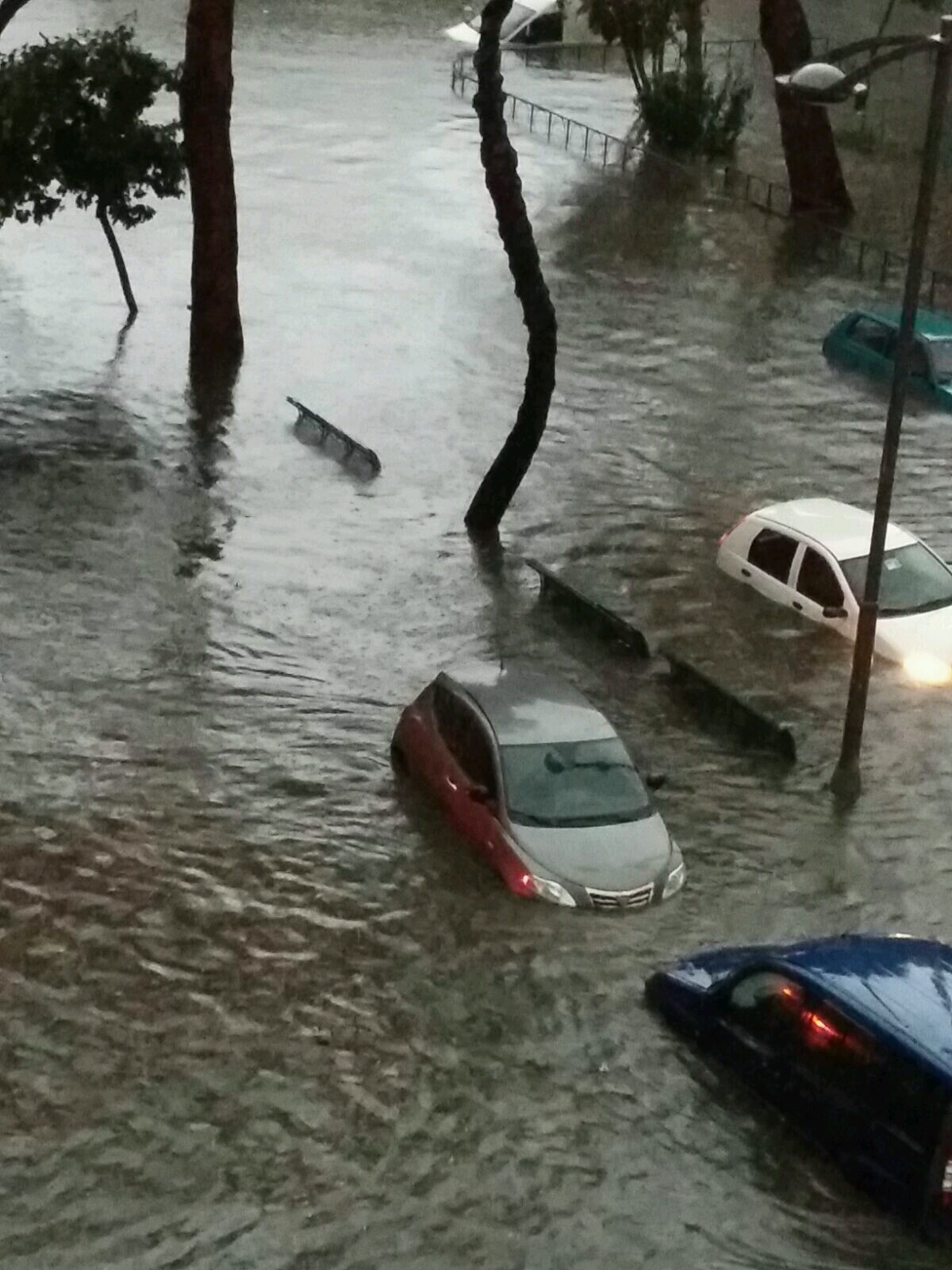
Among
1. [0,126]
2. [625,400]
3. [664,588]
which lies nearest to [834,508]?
[664,588]

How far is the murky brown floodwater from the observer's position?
10406 millimetres

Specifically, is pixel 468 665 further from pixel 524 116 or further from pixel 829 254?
pixel 524 116

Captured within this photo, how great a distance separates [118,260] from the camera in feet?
96.5

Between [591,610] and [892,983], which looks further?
[591,610]

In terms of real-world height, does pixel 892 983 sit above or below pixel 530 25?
below

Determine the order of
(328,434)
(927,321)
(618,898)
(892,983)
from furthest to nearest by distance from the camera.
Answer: (927,321)
(328,434)
(618,898)
(892,983)

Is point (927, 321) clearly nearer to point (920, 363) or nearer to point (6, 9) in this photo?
point (920, 363)

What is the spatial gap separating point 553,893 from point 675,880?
96cm

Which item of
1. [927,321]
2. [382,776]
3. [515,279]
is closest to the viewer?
[382,776]

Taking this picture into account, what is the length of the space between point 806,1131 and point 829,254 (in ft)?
84.0

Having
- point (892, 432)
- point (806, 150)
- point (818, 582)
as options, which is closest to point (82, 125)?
point (818, 582)

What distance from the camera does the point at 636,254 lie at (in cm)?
3344

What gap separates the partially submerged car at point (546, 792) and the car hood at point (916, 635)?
150 inches

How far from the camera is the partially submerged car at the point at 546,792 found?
13445mm
